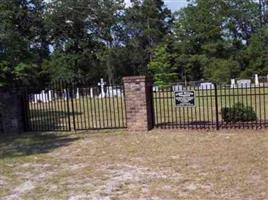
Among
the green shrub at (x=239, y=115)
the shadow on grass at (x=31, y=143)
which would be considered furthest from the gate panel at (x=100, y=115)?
the green shrub at (x=239, y=115)

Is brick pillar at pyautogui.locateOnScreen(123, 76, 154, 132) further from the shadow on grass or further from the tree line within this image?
the tree line

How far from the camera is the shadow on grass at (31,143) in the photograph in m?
12.1

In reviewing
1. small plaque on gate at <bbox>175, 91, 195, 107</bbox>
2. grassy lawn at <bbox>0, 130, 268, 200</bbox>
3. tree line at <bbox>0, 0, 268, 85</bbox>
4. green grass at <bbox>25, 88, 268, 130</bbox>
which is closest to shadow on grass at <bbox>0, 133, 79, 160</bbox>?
grassy lawn at <bbox>0, 130, 268, 200</bbox>

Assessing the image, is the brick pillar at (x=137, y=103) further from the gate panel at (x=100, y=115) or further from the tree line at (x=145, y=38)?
the tree line at (x=145, y=38)

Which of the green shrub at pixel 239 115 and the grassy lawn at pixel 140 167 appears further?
the green shrub at pixel 239 115

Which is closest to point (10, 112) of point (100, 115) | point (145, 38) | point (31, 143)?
point (31, 143)

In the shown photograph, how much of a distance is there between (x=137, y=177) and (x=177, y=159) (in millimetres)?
1651

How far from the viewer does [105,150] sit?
11.5 m

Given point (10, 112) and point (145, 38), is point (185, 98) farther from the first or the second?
point (145, 38)

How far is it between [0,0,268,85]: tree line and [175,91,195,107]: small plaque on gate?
43.9 m

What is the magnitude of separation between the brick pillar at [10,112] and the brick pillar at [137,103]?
414cm

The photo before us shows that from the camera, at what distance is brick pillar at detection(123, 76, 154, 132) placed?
14.2 metres

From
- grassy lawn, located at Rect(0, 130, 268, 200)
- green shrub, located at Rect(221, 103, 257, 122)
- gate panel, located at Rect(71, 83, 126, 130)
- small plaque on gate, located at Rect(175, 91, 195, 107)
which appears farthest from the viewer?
gate panel, located at Rect(71, 83, 126, 130)

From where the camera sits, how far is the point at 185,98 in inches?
559
